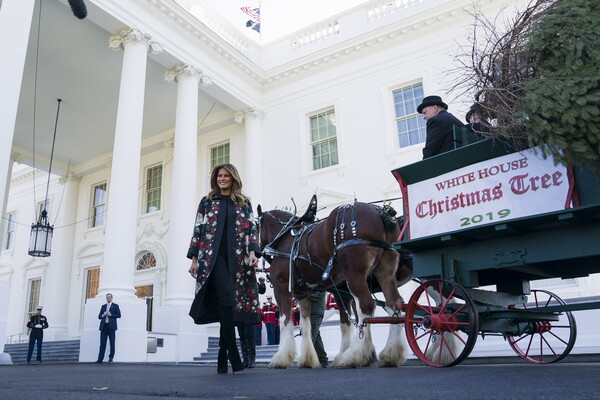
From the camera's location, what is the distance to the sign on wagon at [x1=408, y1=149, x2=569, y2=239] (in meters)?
3.60

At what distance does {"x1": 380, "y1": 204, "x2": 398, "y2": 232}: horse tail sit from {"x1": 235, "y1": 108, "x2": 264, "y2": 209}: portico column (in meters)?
11.6

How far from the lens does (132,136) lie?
12.7m

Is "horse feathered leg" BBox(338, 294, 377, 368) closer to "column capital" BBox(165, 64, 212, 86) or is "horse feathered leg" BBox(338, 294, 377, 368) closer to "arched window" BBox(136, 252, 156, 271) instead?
"column capital" BBox(165, 64, 212, 86)

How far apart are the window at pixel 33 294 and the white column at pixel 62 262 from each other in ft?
4.95

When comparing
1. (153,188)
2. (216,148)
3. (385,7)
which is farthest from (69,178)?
(385,7)

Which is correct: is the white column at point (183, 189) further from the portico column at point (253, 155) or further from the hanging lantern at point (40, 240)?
the hanging lantern at point (40, 240)

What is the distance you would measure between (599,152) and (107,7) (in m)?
12.9

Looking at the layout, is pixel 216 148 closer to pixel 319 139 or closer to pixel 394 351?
pixel 319 139

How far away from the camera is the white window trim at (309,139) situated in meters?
16.0

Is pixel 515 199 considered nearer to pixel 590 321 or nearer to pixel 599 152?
pixel 599 152

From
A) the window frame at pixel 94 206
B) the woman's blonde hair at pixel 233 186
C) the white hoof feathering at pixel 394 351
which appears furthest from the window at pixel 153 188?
the white hoof feathering at pixel 394 351

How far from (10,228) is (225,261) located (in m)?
25.9

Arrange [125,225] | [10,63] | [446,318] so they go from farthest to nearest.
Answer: [125,225] < [10,63] < [446,318]

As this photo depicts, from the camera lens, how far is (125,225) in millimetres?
12148
